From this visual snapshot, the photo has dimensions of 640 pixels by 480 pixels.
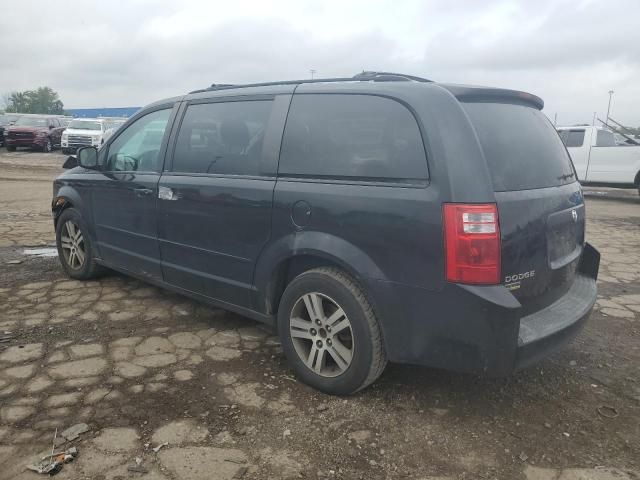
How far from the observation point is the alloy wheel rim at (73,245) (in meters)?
4.90

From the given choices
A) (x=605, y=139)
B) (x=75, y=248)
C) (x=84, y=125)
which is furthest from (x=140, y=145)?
(x=84, y=125)

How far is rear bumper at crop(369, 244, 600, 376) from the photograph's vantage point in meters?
2.41

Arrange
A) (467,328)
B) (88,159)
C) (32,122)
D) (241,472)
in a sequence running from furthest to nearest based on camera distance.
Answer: (32,122) < (88,159) < (467,328) < (241,472)

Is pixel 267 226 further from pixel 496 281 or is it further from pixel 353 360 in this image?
pixel 496 281

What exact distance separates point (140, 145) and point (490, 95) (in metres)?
2.79

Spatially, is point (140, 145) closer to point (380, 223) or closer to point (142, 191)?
point (142, 191)

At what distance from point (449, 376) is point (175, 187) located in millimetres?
2269

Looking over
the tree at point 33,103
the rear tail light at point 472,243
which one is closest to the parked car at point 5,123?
the rear tail light at point 472,243

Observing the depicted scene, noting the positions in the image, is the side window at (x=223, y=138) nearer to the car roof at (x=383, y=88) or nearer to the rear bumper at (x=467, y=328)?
the car roof at (x=383, y=88)

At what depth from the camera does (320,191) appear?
2879 millimetres

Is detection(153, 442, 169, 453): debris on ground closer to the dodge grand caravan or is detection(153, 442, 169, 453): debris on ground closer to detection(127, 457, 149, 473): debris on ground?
detection(127, 457, 149, 473): debris on ground

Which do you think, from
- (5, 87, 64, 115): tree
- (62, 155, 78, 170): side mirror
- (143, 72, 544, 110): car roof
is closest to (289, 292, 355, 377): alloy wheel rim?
(143, 72, 544, 110): car roof

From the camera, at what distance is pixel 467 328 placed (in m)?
2.45

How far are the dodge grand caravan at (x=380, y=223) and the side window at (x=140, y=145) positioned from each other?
30 cm
